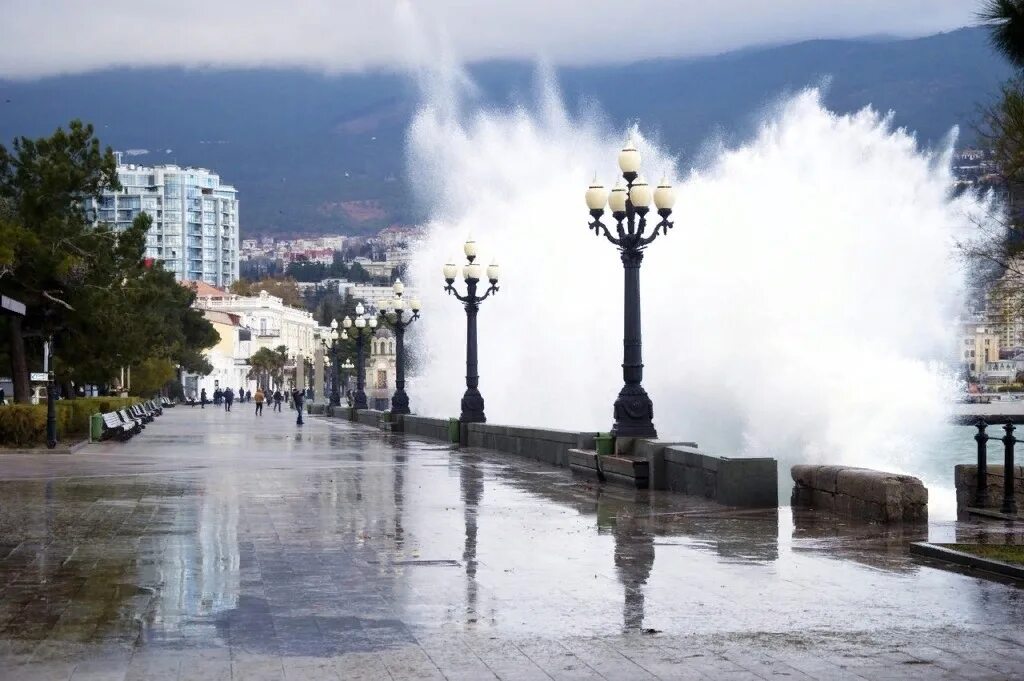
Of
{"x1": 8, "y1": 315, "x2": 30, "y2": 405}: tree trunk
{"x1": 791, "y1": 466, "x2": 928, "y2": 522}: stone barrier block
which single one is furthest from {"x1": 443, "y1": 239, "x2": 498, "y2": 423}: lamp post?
{"x1": 791, "y1": 466, "x2": 928, "y2": 522}: stone barrier block

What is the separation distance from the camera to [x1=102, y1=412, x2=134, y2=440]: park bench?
38.9m

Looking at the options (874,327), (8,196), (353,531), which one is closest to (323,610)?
(353,531)

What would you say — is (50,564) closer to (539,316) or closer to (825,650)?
(825,650)

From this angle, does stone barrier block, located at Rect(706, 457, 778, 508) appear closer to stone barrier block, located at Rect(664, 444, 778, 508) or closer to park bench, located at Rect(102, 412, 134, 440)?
stone barrier block, located at Rect(664, 444, 778, 508)

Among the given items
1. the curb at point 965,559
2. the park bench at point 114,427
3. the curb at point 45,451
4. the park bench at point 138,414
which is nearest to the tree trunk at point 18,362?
the park bench at point 114,427

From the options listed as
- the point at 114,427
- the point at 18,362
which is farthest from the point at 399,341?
the point at 114,427

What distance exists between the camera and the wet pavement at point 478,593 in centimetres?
827

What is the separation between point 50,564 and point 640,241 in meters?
12.6

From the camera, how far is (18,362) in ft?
140

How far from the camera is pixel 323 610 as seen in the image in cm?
1003

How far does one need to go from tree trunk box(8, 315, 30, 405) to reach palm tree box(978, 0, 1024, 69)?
110ft

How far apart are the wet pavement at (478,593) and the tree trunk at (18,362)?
23.0 m

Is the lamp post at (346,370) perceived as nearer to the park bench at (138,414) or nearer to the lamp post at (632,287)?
the park bench at (138,414)

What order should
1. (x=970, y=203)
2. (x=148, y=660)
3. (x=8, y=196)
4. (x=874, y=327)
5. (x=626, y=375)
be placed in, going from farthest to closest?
(x=874, y=327) → (x=970, y=203) → (x=8, y=196) → (x=626, y=375) → (x=148, y=660)
